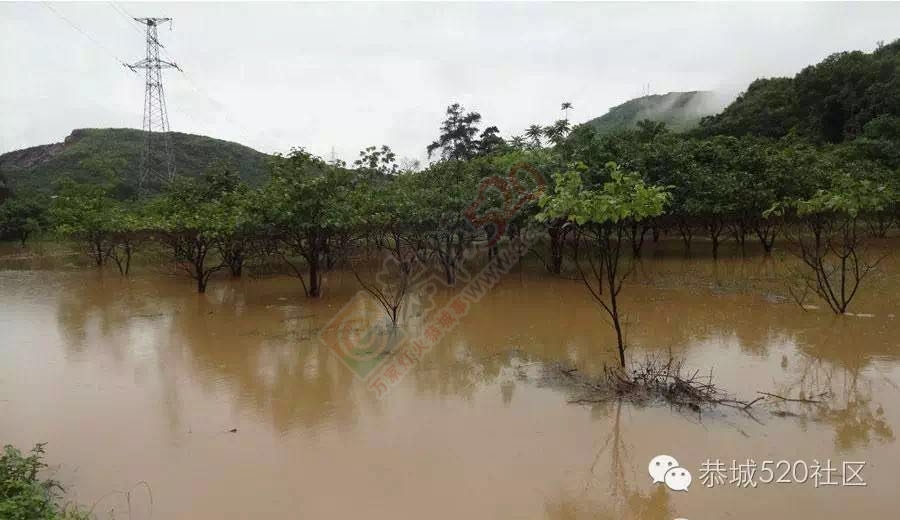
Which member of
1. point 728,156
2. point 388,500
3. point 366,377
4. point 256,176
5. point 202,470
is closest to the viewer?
point 388,500

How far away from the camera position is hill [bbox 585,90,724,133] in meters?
81.6

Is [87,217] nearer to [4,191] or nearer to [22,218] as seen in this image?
[22,218]

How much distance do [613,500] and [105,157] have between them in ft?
193

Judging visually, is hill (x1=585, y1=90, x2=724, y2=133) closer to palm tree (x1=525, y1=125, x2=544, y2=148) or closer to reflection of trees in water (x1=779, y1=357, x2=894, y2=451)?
palm tree (x1=525, y1=125, x2=544, y2=148)

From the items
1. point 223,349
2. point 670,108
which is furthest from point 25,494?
point 670,108

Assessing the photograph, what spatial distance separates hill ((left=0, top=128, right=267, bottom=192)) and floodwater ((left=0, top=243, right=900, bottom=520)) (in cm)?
4454

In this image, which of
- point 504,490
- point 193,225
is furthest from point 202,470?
point 193,225

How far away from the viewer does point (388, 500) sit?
486 centimetres

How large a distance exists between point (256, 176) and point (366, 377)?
55156mm

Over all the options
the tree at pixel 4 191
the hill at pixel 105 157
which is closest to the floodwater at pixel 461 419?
the tree at pixel 4 191

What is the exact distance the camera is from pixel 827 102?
39.0 metres

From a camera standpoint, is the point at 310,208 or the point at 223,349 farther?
the point at 310,208

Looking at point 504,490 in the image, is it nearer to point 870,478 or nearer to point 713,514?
point 713,514

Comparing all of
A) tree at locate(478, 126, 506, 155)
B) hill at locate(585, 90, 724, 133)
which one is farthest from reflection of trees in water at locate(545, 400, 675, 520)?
hill at locate(585, 90, 724, 133)
